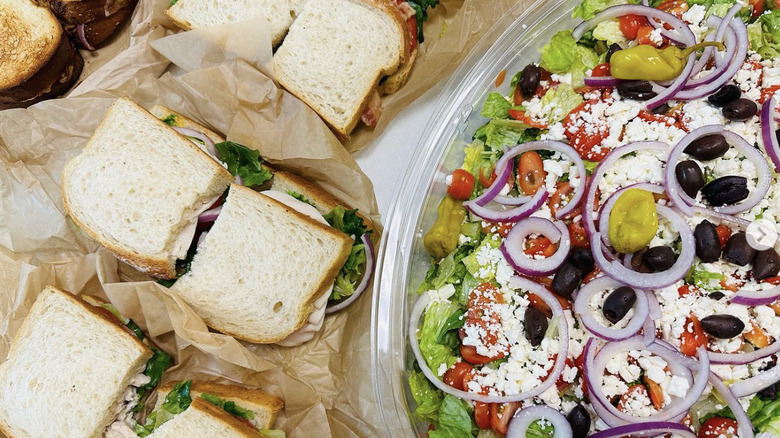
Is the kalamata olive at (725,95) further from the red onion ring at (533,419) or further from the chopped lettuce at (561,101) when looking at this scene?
the red onion ring at (533,419)

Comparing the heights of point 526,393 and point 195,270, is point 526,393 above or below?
above

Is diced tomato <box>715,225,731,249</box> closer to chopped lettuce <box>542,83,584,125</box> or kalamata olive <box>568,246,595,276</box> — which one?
kalamata olive <box>568,246,595,276</box>

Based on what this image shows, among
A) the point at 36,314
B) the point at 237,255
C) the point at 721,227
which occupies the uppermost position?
the point at 721,227

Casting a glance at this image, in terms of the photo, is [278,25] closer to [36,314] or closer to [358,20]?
[358,20]

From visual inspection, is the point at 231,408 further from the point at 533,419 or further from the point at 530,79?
the point at 530,79

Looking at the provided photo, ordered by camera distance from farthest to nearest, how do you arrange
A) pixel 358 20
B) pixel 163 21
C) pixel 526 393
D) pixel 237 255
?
1. pixel 163 21
2. pixel 358 20
3. pixel 237 255
4. pixel 526 393

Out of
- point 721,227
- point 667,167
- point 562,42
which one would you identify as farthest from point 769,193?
point 562,42
